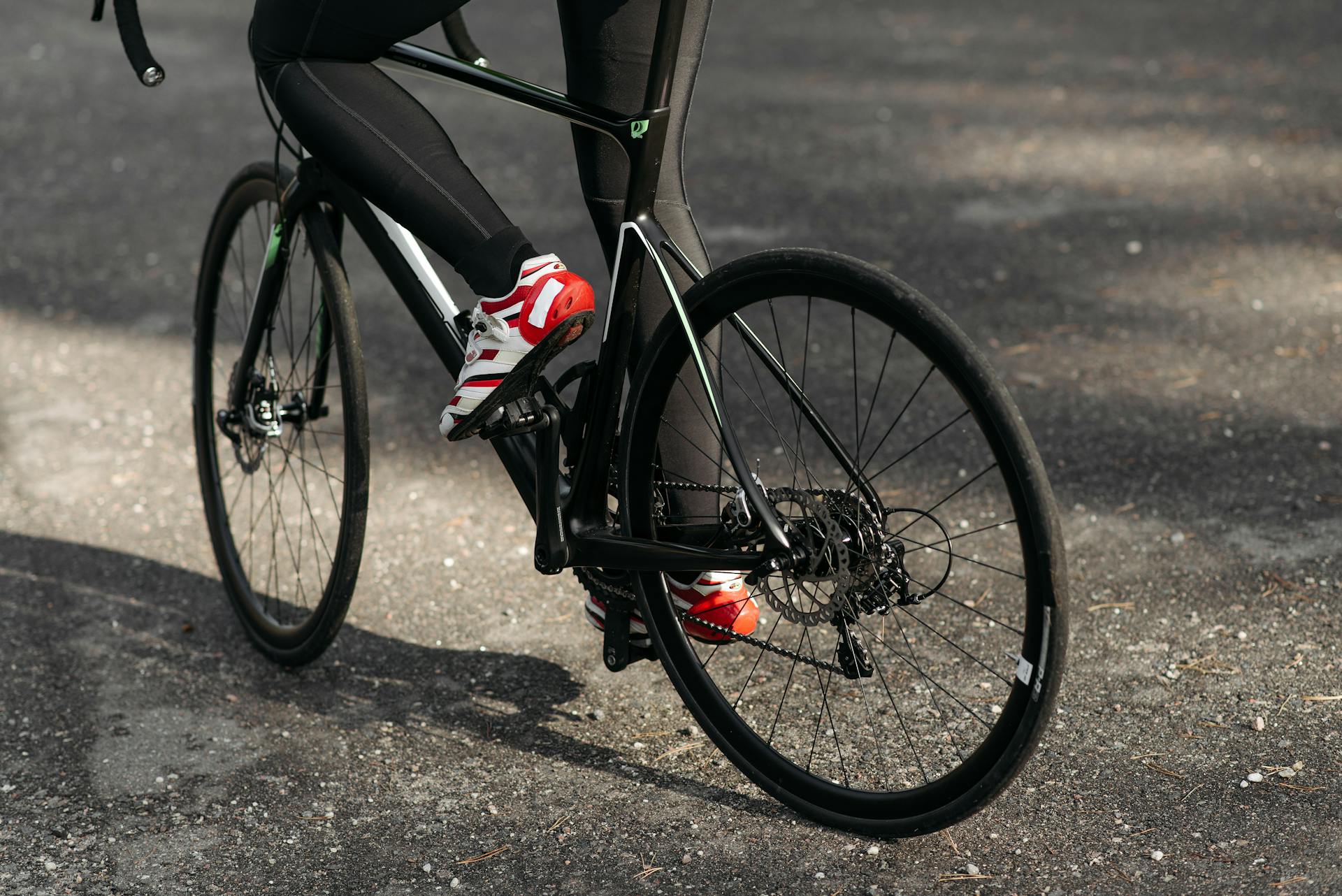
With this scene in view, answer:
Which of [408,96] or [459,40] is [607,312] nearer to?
[408,96]

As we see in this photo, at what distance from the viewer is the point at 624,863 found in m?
2.36

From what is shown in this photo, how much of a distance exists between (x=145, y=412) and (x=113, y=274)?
4.13 ft

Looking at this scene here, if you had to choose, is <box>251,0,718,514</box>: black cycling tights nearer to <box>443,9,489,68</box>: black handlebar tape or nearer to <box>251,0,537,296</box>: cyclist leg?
<box>251,0,537,296</box>: cyclist leg

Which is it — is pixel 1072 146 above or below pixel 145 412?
above

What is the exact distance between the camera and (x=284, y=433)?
3.54 metres

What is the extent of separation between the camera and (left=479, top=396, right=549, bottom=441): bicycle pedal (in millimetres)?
2422

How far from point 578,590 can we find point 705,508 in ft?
2.68

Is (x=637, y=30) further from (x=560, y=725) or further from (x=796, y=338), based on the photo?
(x=796, y=338)

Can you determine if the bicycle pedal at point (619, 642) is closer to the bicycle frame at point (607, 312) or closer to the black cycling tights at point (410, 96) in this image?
the bicycle frame at point (607, 312)

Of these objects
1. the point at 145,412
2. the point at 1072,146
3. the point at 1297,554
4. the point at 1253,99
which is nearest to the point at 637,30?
the point at 1297,554

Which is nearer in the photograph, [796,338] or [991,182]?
[796,338]

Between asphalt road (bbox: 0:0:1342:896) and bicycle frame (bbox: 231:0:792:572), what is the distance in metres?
0.49

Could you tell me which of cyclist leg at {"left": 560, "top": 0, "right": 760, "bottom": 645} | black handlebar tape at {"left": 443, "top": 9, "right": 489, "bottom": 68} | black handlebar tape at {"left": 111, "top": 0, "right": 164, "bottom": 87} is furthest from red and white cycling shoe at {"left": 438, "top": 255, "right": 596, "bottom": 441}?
black handlebar tape at {"left": 111, "top": 0, "right": 164, "bottom": 87}

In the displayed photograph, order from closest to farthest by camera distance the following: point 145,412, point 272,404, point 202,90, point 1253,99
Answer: point 272,404 < point 145,412 < point 1253,99 < point 202,90
